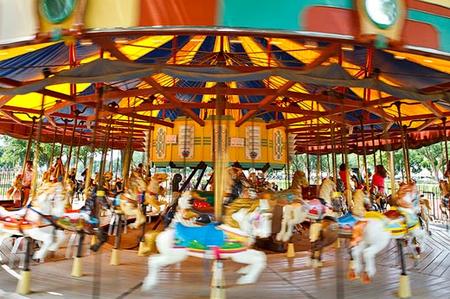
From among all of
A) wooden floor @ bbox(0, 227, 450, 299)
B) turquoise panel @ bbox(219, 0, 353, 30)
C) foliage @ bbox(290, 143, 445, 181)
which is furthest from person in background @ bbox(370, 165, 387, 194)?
foliage @ bbox(290, 143, 445, 181)

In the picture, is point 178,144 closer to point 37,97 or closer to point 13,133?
point 37,97

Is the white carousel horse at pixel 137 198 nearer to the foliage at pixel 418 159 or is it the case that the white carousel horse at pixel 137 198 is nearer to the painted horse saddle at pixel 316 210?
the painted horse saddle at pixel 316 210

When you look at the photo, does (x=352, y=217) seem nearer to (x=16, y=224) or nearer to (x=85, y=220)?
(x=85, y=220)

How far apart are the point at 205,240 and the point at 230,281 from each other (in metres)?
1.15

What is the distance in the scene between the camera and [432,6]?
10.6ft

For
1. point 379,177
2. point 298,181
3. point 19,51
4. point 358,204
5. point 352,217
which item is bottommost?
point 352,217

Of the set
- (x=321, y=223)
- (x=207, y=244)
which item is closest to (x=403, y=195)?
(x=321, y=223)

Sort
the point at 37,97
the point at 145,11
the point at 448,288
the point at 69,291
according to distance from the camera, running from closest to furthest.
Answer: the point at 145,11 < the point at 69,291 < the point at 448,288 < the point at 37,97

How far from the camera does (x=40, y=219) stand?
160 inches

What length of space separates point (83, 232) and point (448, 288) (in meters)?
4.12

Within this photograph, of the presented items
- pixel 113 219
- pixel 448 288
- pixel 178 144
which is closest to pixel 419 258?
pixel 448 288

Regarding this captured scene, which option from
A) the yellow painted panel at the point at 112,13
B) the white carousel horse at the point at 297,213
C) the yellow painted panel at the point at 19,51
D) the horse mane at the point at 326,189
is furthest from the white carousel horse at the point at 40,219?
the horse mane at the point at 326,189

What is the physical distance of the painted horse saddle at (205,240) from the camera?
3.38 m

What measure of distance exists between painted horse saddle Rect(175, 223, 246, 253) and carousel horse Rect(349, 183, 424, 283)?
4.30 feet
